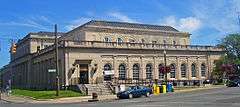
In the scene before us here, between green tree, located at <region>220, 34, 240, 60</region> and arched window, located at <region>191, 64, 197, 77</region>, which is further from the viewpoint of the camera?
green tree, located at <region>220, 34, 240, 60</region>

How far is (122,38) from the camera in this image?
8238 cm

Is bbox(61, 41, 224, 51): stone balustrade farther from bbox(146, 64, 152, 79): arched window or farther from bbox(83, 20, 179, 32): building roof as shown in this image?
bbox(83, 20, 179, 32): building roof

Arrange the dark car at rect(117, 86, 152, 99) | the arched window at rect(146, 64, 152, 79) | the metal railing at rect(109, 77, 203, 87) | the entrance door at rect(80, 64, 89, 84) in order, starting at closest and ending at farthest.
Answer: the dark car at rect(117, 86, 152, 99) < the entrance door at rect(80, 64, 89, 84) < the metal railing at rect(109, 77, 203, 87) < the arched window at rect(146, 64, 152, 79)

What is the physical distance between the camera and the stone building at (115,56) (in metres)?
66.6

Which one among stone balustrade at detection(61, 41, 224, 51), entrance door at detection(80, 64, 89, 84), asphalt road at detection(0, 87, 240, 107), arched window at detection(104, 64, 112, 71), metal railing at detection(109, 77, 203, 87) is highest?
stone balustrade at detection(61, 41, 224, 51)

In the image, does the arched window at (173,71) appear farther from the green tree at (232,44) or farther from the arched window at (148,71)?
the green tree at (232,44)

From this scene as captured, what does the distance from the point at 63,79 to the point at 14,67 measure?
45446 millimetres

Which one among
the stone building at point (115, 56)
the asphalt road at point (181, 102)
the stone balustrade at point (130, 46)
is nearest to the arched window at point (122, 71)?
the stone building at point (115, 56)

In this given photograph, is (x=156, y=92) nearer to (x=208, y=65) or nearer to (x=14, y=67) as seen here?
(x=208, y=65)

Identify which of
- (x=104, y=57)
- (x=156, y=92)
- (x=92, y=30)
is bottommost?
(x=156, y=92)

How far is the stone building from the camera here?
6656 centimetres

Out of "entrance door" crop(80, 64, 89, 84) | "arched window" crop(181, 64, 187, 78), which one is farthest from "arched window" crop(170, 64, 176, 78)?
"entrance door" crop(80, 64, 89, 84)

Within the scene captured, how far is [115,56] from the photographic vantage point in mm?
71062

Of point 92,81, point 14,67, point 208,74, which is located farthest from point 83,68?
point 14,67
